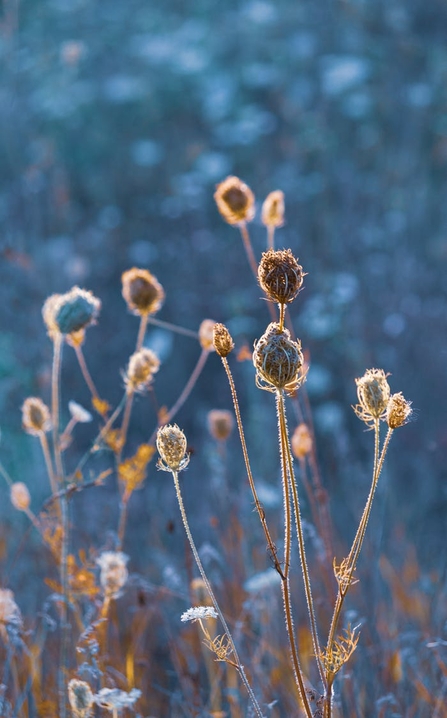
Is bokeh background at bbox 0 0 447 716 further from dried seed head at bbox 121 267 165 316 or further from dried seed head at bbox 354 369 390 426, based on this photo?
dried seed head at bbox 354 369 390 426

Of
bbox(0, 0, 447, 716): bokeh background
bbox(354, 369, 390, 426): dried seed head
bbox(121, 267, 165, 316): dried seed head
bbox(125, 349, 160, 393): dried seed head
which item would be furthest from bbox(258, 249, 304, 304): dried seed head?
bbox(0, 0, 447, 716): bokeh background

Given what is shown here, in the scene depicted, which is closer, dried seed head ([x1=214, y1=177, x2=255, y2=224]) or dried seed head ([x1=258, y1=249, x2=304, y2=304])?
dried seed head ([x1=258, y1=249, x2=304, y2=304])

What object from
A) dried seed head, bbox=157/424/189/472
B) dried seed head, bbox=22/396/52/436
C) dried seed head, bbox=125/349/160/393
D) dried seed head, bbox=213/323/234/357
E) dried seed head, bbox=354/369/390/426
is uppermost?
dried seed head, bbox=125/349/160/393

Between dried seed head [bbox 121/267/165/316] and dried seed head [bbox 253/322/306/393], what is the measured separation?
74cm

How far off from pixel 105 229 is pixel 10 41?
218 centimetres

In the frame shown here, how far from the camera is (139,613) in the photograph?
215cm

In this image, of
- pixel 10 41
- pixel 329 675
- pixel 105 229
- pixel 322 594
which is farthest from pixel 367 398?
pixel 105 229

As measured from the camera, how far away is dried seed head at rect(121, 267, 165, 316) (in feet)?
5.52

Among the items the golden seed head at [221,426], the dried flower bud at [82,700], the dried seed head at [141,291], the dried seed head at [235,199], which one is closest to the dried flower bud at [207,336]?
the dried seed head at [141,291]

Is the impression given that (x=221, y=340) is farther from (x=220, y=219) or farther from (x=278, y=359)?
(x=220, y=219)

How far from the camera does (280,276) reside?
99 centimetres

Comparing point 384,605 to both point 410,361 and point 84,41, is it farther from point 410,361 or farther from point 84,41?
point 84,41

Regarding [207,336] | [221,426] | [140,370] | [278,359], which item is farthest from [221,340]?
[221,426]

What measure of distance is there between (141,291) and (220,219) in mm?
3997
